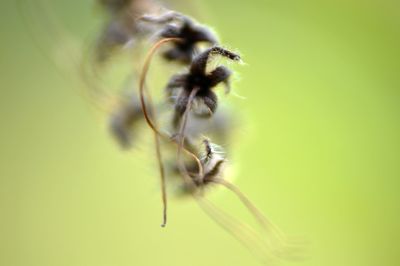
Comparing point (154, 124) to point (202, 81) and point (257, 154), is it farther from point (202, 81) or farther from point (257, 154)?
point (257, 154)

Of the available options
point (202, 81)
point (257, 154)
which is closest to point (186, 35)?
point (202, 81)

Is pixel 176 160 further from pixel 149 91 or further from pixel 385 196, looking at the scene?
pixel 385 196

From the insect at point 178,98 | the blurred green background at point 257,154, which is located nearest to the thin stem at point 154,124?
the insect at point 178,98

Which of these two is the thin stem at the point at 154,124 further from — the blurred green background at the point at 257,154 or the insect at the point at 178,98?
the blurred green background at the point at 257,154

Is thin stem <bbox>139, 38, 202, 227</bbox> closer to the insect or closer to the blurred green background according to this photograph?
the insect

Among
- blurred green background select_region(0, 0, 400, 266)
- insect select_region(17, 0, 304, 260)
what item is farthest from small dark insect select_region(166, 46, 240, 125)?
blurred green background select_region(0, 0, 400, 266)

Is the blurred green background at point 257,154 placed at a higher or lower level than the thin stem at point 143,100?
higher

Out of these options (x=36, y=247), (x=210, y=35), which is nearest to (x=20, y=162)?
(x=36, y=247)
